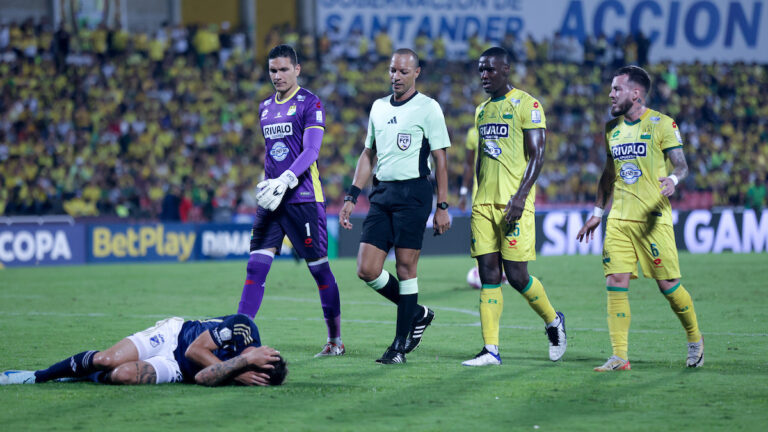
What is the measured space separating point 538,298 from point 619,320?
70cm

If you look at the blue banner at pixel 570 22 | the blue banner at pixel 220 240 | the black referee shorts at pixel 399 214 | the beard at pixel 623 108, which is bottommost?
the blue banner at pixel 220 240

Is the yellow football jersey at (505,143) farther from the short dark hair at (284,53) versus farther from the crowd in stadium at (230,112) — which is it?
the crowd in stadium at (230,112)

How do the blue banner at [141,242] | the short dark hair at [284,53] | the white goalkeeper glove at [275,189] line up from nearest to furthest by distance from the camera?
the white goalkeeper glove at [275,189]
the short dark hair at [284,53]
the blue banner at [141,242]

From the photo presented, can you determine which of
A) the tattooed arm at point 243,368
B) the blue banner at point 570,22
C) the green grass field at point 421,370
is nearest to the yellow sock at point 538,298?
the green grass field at point 421,370

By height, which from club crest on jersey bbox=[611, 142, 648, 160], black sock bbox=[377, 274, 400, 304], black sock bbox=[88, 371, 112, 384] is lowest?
black sock bbox=[88, 371, 112, 384]

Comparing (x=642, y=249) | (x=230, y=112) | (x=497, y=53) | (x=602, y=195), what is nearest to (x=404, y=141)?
(x=497, y=53)

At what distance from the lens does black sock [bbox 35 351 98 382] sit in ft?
20.3

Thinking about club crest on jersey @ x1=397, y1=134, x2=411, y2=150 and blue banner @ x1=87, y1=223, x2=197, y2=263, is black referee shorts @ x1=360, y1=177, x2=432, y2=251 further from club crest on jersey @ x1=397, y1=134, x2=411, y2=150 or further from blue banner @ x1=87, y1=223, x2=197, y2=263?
blue banner @ x1=87, y1=223, x2=197, y2=263

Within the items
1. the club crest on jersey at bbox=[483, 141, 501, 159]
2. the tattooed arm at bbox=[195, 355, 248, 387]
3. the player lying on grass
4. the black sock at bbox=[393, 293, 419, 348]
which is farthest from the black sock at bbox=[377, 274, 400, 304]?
the tattooed arm at bbox=[195, 355, 248, 387]

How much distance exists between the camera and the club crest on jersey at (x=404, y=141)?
748cm

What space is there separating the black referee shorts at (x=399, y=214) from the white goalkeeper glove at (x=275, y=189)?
2.16 ft

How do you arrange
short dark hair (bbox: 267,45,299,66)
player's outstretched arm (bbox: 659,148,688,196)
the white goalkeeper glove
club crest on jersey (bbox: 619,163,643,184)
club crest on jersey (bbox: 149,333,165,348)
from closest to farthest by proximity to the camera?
club crest on jersey (bbox: 149,333,165,348), player's outstretched arm (bbox: 659,148,688,196), club crest on jersey (bbox: 619,163,643,184), the white goalkeeper glove, short dark hair (bbox: 267,45,299,66)

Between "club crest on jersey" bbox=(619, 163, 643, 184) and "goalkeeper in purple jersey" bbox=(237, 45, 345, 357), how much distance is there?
2350 mm

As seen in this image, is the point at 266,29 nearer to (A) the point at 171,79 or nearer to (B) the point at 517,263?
(A) the point at 171,79
